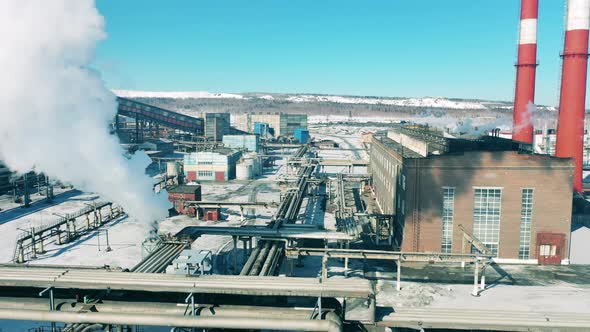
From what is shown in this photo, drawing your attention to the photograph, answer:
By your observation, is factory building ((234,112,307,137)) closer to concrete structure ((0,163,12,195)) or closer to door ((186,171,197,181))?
door ((186,171,197,181))

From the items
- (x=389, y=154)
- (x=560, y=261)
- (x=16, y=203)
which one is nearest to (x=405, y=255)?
(x=560, y=261)

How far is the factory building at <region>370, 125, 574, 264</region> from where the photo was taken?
104 ft

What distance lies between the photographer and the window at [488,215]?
3209 centimetres

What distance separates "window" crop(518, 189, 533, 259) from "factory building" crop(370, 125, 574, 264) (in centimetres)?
7

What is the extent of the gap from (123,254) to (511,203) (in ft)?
99.2

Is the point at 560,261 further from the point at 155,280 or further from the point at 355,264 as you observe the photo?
the point at 155,280

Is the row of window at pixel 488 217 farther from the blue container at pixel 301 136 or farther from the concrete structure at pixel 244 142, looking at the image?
the blue container at pixel 301 136

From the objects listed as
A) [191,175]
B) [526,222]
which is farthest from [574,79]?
[191,175]

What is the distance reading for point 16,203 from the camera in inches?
1987

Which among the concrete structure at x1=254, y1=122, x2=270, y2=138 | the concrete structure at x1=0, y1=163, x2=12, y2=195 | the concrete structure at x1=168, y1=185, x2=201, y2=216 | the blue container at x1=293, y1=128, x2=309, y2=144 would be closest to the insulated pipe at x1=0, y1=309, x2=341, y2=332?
the concrete structure at x1=168, y1=185, x2=201, y2=216

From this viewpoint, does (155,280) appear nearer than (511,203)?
Yes

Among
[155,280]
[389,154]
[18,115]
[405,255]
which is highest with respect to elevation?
[18,115]

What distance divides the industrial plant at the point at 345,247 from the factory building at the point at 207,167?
8975 millimetres

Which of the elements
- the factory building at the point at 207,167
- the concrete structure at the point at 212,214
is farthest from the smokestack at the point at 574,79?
the factory building at the point at 207,167
